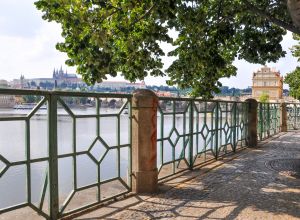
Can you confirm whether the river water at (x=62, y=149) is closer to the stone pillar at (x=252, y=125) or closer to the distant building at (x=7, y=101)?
the distant building at (x=7, y=101)

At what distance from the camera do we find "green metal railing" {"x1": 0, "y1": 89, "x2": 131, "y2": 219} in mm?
4676

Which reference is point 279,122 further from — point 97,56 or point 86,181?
point 86,181

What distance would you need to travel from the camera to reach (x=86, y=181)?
5898 millimetres

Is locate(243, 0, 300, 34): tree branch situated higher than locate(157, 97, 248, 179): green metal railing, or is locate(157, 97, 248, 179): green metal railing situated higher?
locate(243, 0, 300, 34): tree branch

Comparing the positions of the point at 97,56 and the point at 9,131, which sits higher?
the point at 97,56

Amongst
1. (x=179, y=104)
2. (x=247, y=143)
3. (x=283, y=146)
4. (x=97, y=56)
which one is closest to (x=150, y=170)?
(x=179, y=104)

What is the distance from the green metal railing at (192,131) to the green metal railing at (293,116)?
12.0 meters

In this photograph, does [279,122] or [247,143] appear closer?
[247,143]

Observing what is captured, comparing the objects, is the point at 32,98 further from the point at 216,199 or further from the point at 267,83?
the point at 267,83

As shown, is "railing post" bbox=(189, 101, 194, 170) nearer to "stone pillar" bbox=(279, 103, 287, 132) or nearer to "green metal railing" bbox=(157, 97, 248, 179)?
"green metal railing" bbox=(157, 97, 248, 179)

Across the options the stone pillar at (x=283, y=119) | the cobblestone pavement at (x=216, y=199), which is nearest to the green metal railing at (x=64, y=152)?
the cobblestone pavement at (x=216, y=199)

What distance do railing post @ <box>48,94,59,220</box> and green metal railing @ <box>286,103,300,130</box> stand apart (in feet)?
66.7

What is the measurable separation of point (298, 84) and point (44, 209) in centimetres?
2548

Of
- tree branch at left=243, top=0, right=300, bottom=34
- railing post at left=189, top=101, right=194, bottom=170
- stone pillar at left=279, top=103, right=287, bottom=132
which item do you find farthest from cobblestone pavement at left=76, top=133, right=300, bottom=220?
stone pillar at left=279, top=103, right=287, bottom=132
